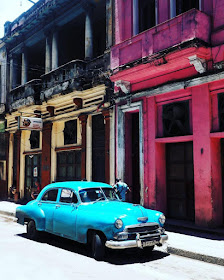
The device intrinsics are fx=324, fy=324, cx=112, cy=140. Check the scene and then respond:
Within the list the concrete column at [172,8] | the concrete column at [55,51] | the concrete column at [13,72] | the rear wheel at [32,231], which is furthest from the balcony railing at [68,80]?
the rear wheel at [32,231]

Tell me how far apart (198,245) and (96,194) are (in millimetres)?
2682

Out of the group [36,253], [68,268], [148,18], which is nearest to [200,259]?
[68,268]

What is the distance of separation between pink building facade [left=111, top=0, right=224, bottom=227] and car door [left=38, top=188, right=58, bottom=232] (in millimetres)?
4130

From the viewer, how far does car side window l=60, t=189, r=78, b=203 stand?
7.45 metres

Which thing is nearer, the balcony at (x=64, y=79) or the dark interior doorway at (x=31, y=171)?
the balcony at (x=64, y=79)

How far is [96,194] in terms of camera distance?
7590 mm

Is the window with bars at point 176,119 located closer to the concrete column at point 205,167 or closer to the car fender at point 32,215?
the concrete column at point 205,167

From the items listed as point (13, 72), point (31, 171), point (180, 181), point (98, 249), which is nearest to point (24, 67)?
point (13, 72)

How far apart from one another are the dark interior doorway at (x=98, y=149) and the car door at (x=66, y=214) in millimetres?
5953

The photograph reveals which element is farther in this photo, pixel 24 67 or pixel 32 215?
pixel 24 67

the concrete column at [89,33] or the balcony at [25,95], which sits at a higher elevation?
the concrete column at [89,33]

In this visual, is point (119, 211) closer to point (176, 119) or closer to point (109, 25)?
point (176, 119)

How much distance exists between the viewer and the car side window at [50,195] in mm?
8070

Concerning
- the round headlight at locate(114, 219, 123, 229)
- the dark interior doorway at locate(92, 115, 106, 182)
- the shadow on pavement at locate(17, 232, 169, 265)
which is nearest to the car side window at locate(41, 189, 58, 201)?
the shadow on pavement at locate(17, 232, 169, 265)
